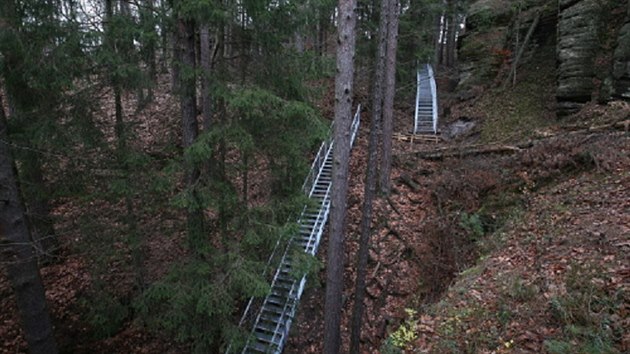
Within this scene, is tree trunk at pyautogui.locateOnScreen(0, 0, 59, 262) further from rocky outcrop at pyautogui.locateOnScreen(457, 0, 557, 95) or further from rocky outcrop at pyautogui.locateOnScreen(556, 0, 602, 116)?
rocky outcrop at pyautogui.locateOnScreen(457, 0, 557, 95)

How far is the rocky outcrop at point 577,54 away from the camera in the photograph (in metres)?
11.8

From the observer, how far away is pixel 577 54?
1236 centimetres

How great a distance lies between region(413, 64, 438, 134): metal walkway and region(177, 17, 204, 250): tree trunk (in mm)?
11737

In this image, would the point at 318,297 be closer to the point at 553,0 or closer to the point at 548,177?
the point at 548,177

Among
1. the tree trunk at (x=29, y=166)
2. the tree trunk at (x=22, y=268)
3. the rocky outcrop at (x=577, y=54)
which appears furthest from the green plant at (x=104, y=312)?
the rocky outcrop at (x=577, y=54)

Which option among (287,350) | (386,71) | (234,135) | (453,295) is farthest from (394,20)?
(287,350)

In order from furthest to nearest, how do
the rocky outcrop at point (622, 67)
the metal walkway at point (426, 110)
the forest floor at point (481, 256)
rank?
1. the metal walkway at point (426, 110)
2. the rocky outcrop at point (622, 67)
3. the forest floor at point (481, 256)

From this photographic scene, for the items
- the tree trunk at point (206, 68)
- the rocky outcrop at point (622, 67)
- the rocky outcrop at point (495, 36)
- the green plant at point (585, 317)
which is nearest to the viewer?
the green plant at point (585, 317)

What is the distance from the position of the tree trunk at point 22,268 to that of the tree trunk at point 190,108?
2565 millimetres

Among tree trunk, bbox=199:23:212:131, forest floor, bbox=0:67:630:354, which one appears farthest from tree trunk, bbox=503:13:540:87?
tree trunk, bbox=199:23:212:131

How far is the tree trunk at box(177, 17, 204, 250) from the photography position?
6.16 meters

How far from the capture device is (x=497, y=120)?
14344 millimetres

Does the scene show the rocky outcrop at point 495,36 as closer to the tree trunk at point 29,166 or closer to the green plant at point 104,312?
the green plant at point 104,312

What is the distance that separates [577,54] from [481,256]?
9477 millimetres
